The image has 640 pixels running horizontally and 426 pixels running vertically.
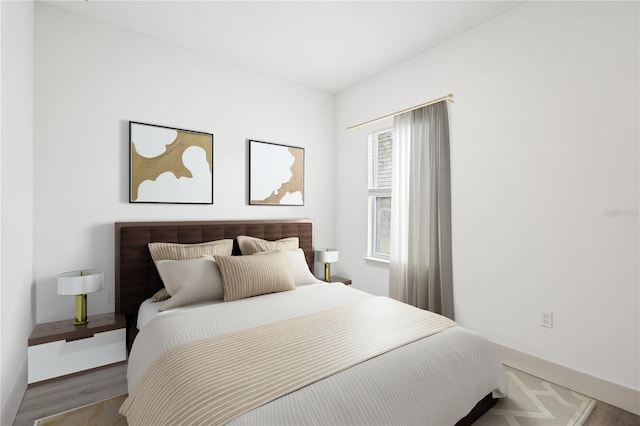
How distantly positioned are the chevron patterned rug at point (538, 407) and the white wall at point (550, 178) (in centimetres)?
21

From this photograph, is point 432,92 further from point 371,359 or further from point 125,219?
point 125,219

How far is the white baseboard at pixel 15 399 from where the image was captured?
1691mm

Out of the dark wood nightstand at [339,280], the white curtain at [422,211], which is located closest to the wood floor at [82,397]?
the white curtain at [422,211]

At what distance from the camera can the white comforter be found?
45.8 inches

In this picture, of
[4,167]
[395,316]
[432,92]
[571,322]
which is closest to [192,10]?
[4,167]

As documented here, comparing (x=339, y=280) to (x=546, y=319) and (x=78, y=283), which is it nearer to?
(x=546, y=319)

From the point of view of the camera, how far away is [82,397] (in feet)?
6.58

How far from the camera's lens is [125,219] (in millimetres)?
2670

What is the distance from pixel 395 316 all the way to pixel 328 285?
37.1 inches

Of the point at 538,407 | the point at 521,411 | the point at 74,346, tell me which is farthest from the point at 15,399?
the point at 538,407

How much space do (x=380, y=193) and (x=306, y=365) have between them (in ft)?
8.22

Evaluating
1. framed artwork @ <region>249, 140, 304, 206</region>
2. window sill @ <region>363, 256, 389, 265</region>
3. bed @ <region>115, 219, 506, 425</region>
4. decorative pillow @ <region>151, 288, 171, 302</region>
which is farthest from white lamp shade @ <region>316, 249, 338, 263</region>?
decorative pillow @ <region>151, 288, 171, 302</region>

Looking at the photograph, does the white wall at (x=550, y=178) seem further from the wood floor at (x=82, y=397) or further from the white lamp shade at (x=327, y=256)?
the white lamp shade at (x=327, y=256)

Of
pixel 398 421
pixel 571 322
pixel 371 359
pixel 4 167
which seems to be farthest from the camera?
pixel 571 322
